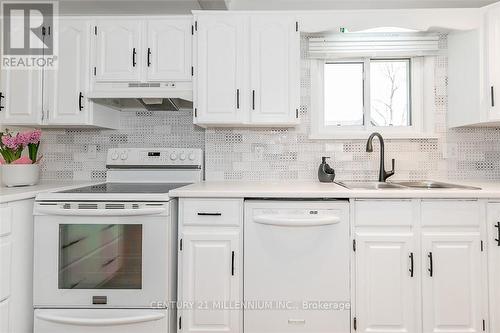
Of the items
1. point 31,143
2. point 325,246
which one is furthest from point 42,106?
point 325,246

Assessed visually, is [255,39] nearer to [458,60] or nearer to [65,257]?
[458,60]

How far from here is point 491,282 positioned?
1838 mm

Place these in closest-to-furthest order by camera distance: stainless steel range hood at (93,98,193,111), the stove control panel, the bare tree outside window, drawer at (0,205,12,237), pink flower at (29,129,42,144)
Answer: drawer at (0,205,12,237), pink flower at (29,129,42,144), stainless steel range hood at (93,98,193,111), the stove control panel, the bare tree outside window

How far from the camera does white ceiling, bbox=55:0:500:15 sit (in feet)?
8.55

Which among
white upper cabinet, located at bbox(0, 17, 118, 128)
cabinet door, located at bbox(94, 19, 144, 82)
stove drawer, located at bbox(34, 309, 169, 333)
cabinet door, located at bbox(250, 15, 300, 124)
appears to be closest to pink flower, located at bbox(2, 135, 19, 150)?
white upper cabinet, located at bbox(0, 17, 118, 128)

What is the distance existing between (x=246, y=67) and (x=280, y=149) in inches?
27.3

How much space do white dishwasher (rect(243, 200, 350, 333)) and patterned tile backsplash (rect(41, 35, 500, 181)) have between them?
30.0 inches

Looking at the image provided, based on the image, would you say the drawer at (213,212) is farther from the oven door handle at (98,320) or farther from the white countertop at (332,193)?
the oven door handle at (98,320)

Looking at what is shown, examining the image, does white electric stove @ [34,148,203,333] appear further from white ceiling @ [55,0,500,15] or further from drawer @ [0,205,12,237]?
white ceiling @ [55,0,500,15]

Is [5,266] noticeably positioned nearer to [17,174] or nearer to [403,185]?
[17,174]

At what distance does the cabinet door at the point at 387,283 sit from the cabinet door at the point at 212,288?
71 cm

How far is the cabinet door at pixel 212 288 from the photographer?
1.89 m

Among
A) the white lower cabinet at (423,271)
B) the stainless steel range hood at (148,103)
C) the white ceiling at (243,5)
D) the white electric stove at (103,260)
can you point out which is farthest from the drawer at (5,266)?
the white ceiling at (243,5)

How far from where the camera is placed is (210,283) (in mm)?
1892
